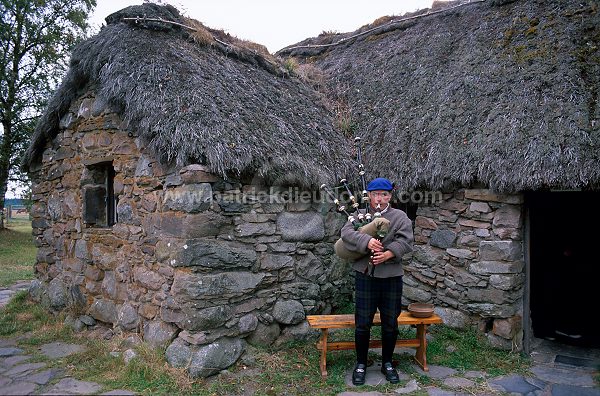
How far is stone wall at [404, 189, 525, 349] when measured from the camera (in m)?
4.58

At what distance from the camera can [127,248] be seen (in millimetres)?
4926

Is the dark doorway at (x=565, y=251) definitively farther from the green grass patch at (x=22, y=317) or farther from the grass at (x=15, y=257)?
the grass at (x=15, y=257)

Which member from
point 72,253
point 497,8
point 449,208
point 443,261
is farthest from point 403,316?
point 497,8

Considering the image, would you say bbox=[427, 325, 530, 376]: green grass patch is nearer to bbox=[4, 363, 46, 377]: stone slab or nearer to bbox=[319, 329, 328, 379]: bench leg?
bbox=[319, 329, 328, 379]: bench leg

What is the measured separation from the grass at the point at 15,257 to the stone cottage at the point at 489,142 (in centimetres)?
789

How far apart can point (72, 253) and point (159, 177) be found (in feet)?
7.69

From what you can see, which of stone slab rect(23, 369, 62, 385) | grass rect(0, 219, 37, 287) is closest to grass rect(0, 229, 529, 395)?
stone slab rect(23, 369, 62, 385)

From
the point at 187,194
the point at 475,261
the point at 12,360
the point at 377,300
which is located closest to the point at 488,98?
the point at 475,261

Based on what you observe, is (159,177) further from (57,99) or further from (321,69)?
(321,69)

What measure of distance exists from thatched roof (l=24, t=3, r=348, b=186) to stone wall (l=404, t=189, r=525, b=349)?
4.93ft

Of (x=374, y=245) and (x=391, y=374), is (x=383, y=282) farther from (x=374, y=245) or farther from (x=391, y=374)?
(x=391, y=374)

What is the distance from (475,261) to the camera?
15.7 ft

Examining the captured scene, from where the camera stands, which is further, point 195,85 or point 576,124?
point 195,85

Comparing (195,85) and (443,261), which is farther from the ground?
(195,85)
